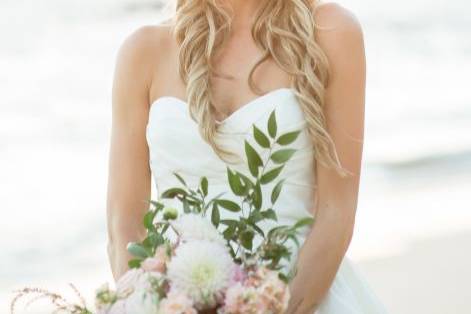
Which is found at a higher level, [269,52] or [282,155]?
[269,52]

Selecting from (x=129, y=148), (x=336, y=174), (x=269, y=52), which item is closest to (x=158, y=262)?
(x=336, y=174)

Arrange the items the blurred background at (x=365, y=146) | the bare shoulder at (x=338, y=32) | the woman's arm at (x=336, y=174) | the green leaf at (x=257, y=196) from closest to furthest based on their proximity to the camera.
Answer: the green leaf at (x=257, y=196)
the woman's arm at (x=336, y=174)
the bare shoulder at (x=338, y=32)
the blurred background at (x=365, y=146)

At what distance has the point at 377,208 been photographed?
25.1 ft

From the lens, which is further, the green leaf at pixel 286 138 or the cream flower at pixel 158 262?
the green leaf at pixel 286 138

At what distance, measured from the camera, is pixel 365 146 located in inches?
349

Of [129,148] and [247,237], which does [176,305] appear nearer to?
[247,237]

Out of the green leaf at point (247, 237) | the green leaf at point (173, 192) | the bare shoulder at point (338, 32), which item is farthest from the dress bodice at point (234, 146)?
the green leaf at point (247, 237)

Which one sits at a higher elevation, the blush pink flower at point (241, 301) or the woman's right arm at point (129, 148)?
the woman's right arm at point (129, 148)

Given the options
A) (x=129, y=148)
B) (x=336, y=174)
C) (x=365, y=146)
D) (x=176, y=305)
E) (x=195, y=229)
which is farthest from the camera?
(x=365, y=146)

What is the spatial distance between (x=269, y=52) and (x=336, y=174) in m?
0.43

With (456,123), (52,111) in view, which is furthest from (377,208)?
(52,111)

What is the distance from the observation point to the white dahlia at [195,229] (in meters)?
2.44

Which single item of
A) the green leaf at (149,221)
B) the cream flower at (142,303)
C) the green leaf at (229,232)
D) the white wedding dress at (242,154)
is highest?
the white wedding dress at (242,154)

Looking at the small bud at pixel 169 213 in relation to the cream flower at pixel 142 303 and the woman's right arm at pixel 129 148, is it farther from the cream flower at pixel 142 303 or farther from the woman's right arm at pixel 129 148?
the woman's right arm at pixel 129 148
